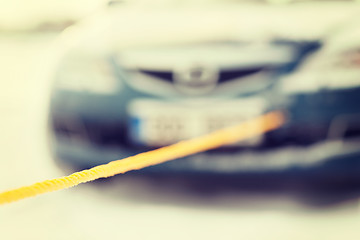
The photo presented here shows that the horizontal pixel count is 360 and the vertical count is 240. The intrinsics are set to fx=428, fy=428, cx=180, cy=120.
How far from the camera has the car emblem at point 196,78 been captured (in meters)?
1.76

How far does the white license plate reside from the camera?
1.70 metres

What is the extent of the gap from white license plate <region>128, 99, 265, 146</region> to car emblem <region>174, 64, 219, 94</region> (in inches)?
2.7

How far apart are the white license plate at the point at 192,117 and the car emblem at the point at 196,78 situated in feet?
0.22

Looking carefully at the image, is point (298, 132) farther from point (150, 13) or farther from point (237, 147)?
point (150, 13)

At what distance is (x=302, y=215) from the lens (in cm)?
167

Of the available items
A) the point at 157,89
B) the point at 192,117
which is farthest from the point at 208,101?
the point at 157,89

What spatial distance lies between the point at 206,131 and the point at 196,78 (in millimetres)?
229

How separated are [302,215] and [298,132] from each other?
1.06 feet

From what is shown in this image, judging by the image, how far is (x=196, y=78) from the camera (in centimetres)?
176

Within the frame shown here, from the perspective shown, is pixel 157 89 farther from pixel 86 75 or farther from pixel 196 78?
pixel 86 75

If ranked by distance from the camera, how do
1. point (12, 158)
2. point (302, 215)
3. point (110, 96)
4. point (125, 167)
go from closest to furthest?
point (125, 167) → point (302, 215) → point (110, 96) → point (12, 158)

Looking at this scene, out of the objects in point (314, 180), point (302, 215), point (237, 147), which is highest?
point (237, 147)

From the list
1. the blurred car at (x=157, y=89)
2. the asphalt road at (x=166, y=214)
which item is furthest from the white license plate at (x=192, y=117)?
the asphalt road at (x=166, y=214)

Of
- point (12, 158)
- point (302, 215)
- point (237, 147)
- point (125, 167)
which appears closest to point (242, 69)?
point (237, 147)
